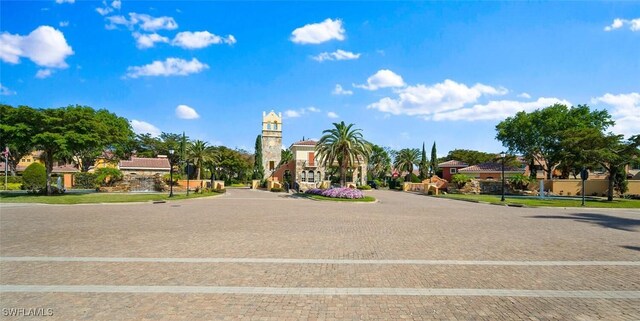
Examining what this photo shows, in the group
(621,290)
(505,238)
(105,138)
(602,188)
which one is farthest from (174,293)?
(602,188)

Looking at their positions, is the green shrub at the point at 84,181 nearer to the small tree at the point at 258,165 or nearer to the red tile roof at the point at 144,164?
the red tile roof at the point at 144,164

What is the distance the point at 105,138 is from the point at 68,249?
94.8 ft

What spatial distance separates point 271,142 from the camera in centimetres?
6681

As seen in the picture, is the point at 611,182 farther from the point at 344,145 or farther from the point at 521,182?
the point at 344,145

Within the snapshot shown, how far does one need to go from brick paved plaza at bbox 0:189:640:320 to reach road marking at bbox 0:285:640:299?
19 millimetres

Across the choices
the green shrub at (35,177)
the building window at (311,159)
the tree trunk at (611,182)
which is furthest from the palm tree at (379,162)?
the green shrub at (35,177)

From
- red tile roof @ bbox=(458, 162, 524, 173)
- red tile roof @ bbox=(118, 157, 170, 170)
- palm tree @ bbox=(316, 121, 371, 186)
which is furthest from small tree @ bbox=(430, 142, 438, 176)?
red tile roof @ bbox=(118, 157, 170, 170)

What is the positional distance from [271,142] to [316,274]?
2399 inches

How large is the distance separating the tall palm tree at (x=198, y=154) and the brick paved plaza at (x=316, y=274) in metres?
44.8

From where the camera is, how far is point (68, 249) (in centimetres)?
887

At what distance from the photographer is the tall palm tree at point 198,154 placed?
56.4m

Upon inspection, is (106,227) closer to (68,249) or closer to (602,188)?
(68,249)

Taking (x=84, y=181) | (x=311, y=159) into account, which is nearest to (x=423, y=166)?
(x=311, y=159)

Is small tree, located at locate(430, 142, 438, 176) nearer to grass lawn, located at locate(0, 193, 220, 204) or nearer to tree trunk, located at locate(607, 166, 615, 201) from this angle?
tree trunk, located at locate(607, 166, 615, 201)
